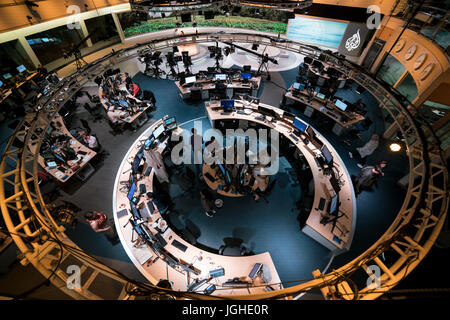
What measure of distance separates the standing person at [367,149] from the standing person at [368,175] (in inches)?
44.8

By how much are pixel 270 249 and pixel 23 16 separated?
1870 centimetres

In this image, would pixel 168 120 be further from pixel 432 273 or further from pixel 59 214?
pixel 432 273

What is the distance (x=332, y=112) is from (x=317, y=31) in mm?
11525

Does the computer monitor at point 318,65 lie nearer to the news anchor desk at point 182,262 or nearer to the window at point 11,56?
the news anchor desk at point 182,262

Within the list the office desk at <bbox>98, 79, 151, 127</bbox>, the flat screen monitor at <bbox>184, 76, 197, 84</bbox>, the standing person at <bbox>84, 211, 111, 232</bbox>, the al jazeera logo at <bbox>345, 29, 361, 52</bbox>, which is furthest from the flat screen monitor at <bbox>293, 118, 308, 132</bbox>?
the al jazeera logo at <bbox>345, 29, 361, 52</bbox>

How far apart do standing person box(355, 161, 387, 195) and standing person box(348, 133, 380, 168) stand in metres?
1.14

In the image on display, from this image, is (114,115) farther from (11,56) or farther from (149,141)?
(11,56)

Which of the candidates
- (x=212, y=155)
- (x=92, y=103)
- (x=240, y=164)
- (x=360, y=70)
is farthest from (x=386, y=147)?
(x=92, y=103)

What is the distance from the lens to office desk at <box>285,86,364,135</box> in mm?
10117

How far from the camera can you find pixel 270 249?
7.01m

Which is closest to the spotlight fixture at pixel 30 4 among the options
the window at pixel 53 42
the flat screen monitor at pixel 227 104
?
the window at pixel 53 42

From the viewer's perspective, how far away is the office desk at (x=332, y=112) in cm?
1012

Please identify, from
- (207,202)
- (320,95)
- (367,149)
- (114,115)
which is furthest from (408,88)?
(114,115)

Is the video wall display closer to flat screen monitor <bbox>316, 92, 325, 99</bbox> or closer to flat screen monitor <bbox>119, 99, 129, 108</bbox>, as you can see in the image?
flat screen monitor <bbox>316, 92, 325, 99</bbox>
